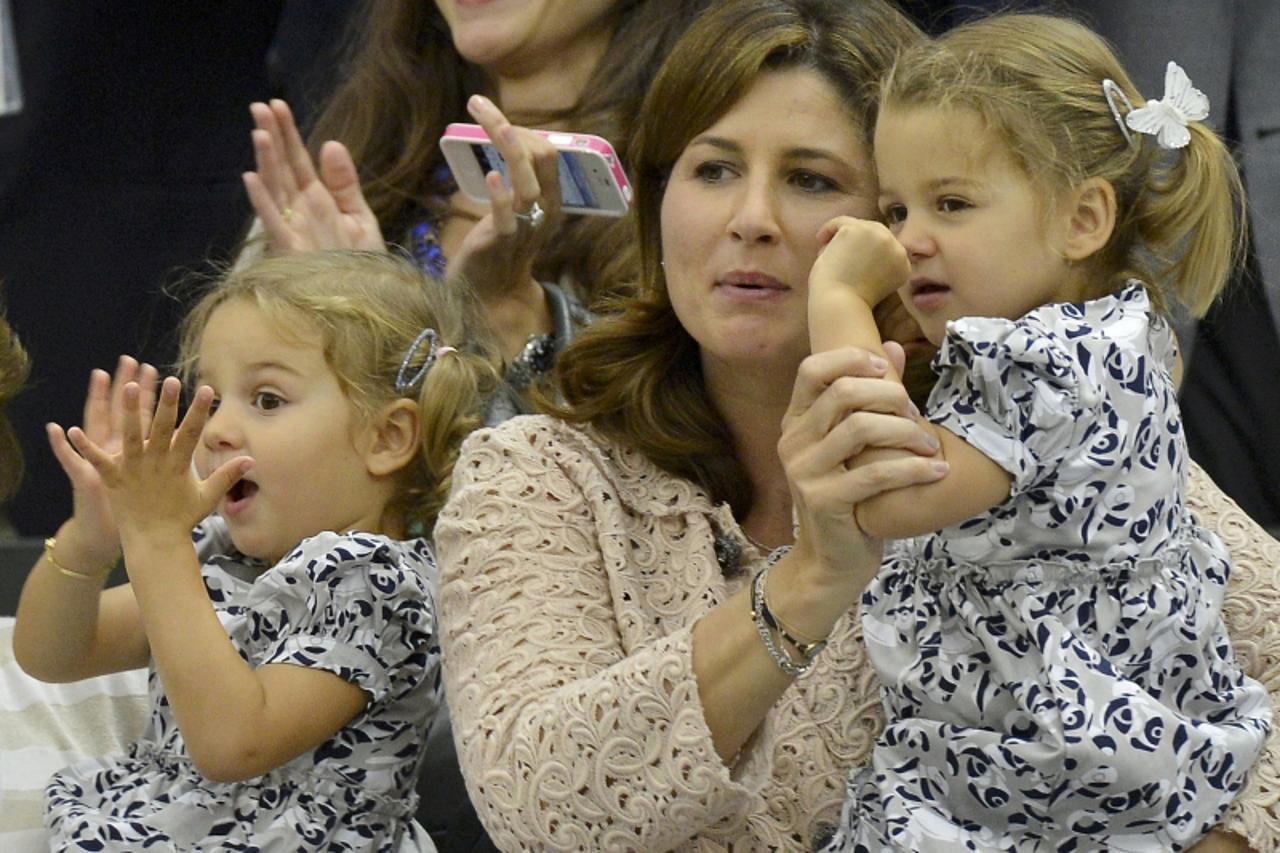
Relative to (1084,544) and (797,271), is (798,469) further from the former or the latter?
(797,271)

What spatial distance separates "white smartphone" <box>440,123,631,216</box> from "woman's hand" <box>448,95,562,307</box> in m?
0.02

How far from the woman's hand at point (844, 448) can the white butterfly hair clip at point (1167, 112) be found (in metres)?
0.36

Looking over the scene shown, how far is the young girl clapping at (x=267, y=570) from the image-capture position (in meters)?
1.81

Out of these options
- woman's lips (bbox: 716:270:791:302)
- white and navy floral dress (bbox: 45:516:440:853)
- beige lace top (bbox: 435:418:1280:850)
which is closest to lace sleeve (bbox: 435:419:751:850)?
beige lace top (bbox: 435:418:1280:850)

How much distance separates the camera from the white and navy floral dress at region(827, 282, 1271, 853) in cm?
153

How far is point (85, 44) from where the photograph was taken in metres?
3.64

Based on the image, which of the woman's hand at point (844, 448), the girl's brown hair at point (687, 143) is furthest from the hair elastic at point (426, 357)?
the woman's hand at point (844, 448)

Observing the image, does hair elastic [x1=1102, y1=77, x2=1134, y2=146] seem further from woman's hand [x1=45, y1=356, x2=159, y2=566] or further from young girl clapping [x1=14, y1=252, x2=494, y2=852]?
woman's hand [x1=45, y1=356, x2=159, y2=566]

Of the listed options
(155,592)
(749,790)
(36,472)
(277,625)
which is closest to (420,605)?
(277,625)

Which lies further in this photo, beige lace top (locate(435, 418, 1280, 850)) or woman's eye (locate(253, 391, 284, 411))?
woman's eye (locate(253, 391, 284, 411))

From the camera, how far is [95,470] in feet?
6.12

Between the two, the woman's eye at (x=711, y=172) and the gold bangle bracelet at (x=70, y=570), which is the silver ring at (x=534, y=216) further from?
the gold bangle bracelet at (x=70, y=570)

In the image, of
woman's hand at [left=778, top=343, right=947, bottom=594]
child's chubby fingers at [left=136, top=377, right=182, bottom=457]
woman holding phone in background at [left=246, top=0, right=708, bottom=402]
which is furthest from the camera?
woman holding phone in background at [left=246, top=0, right=708, bottom=402]

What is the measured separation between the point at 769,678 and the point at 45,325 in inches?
97.7
